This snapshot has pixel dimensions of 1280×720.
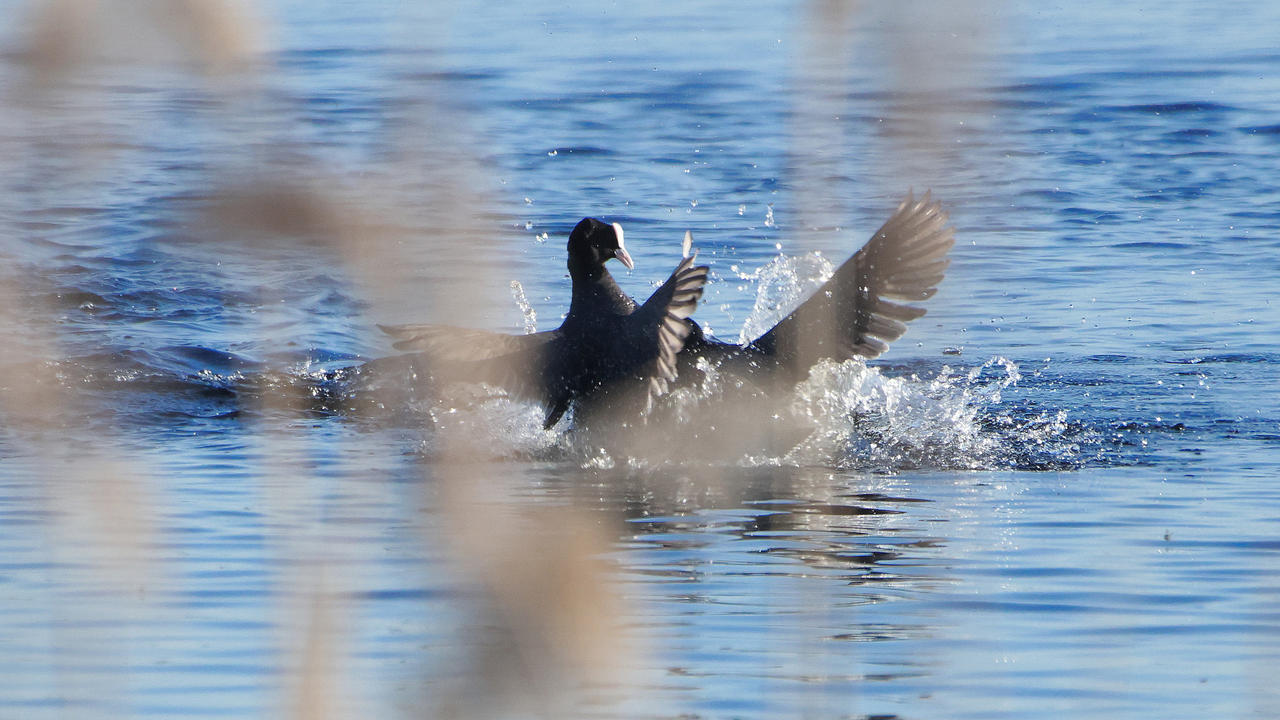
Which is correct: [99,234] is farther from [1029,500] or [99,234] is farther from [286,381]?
[286,381]

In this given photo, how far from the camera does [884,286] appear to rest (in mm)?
6418

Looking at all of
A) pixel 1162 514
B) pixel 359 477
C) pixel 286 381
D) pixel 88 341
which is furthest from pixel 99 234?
pixel 286 381

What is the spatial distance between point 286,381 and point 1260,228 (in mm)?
10294

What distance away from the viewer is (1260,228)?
11.0m

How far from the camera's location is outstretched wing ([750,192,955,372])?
6250 millimetres

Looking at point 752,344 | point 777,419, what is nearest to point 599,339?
point 752,344

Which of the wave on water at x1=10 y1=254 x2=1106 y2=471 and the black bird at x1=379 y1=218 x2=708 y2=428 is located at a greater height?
the black bird at x1=379 y1=218 x2=708 y2=428

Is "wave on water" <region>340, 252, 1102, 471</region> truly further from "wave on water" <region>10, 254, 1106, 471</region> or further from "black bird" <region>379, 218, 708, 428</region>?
"black bird" <region>379, 218, 708, 428</region>

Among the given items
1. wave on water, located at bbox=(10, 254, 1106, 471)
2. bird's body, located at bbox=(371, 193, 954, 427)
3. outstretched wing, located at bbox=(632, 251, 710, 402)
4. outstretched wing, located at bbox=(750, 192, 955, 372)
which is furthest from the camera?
wave on water, located at bbox=(10, 254, 1106, 471)

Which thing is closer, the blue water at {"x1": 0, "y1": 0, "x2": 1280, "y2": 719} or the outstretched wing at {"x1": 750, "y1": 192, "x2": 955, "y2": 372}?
the blue water at {"x1": 0, "y1": 0, "x2": 1280, "y2": 719}

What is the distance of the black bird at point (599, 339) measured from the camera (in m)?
5.42

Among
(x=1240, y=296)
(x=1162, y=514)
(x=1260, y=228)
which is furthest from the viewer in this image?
(x=1260, y=228)

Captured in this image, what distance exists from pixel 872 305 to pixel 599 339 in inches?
42.7

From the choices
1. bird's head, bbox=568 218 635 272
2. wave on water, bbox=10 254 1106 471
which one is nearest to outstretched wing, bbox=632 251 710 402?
wave on water, bbox=10 254 1106 471
